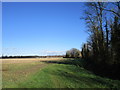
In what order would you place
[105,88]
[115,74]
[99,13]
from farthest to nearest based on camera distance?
[99,13] < [115,74] < [105,88]

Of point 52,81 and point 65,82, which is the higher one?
point 52,81

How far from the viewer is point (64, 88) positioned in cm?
1002

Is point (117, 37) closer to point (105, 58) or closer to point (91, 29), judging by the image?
point (105, 58)

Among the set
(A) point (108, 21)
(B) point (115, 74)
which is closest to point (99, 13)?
(A) point (108, 21)

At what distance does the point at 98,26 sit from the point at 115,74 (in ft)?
40.0

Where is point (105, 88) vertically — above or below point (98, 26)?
below

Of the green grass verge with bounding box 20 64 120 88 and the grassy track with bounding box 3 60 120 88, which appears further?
the green grass verge with bounding box 20 64 120 88

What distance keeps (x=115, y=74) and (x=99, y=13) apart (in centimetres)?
1150

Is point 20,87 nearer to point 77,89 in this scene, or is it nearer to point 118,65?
point 77,89

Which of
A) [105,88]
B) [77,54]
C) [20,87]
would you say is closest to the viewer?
[20,87]

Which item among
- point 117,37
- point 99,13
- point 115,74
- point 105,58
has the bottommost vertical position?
point 115,74

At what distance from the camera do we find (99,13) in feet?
86.5

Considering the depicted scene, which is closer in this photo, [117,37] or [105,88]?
[105,88]

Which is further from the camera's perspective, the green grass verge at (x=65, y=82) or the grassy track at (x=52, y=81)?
the green grass verge at (x=65, y=82)
